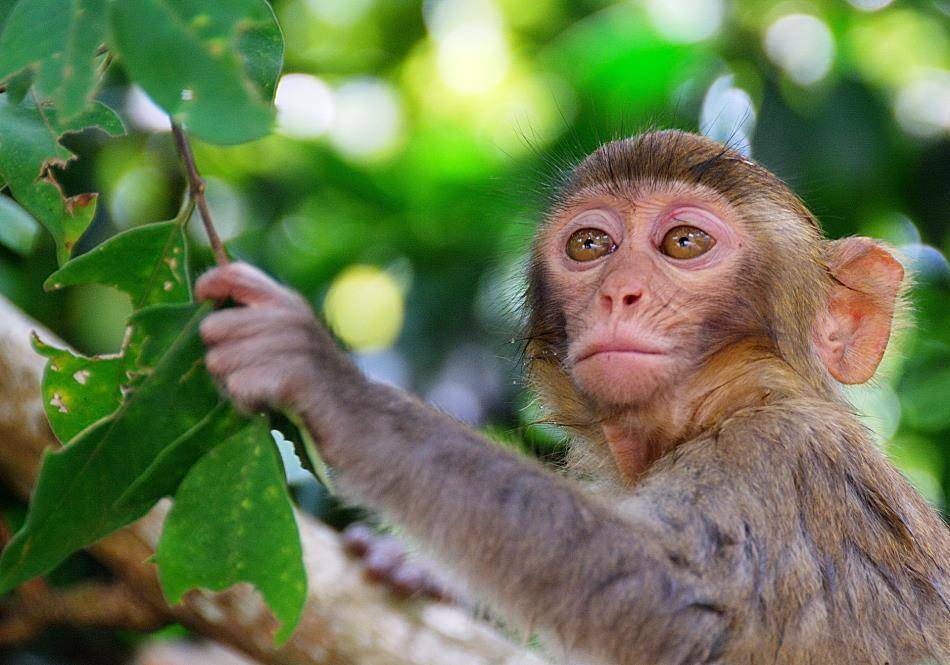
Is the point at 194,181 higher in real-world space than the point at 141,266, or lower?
higher

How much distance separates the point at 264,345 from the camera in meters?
3.37

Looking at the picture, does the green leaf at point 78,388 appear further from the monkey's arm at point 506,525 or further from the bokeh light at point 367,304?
the bokeh light at point 367,304

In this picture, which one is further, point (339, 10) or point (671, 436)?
point (339, 10)

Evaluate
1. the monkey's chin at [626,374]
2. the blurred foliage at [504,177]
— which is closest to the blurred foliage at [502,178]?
the blurred foliage at [504,177]

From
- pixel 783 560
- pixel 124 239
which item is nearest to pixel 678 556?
pixel 783 560

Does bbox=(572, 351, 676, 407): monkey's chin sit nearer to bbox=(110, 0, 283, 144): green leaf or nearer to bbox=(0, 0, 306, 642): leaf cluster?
bbox=(0, 0, 306, 642): leaf cluster

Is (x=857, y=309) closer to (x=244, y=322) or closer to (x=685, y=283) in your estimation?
(x=685, y=283)

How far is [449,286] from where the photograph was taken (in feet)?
26.0

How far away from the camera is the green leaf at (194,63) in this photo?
242 cm

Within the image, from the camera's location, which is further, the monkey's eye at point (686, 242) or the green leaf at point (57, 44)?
the monkey's eye at point (686, 242)

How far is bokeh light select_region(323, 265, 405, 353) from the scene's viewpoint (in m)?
8.30

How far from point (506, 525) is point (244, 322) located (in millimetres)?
994

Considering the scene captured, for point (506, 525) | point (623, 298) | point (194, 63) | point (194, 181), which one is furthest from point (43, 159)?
point (623, 298)

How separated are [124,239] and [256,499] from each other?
2.87ft
